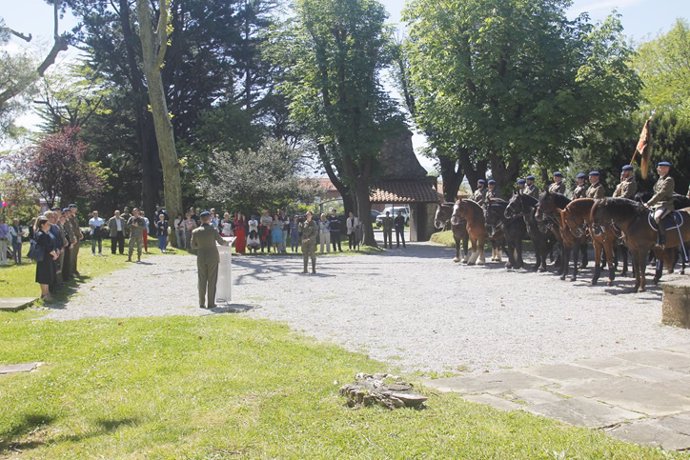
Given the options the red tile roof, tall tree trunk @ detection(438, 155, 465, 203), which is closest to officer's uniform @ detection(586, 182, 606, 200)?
tall tree trunk @ detection(438, 155, 465, 203)


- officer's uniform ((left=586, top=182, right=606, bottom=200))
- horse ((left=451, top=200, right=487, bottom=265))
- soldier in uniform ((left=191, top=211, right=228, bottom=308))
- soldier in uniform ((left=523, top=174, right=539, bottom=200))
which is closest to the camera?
soldier in uniform ((left=191, top=211, right=228, bottom=308))

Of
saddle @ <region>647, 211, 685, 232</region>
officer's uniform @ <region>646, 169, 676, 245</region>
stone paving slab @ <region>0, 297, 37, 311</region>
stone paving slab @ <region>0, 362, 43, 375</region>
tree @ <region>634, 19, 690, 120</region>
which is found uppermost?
tree @ <region>634, 19, 690, 120</region>

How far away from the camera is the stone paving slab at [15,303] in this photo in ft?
44.7

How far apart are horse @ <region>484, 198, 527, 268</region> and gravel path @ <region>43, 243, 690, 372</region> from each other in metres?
0.68

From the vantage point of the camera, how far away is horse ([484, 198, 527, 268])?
2091 cm

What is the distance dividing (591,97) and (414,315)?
1862cm

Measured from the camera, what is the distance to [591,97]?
27625 millimetres

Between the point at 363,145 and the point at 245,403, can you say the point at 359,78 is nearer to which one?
the point at 363,145

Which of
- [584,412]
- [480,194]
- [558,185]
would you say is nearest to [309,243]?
[480,194]

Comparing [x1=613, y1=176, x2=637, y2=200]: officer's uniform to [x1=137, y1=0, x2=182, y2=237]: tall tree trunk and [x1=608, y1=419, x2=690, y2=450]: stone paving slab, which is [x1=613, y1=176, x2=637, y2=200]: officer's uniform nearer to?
[x1=608, y1=419, x2=690, y2=450]: stone paving slab

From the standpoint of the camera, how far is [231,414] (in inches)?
246

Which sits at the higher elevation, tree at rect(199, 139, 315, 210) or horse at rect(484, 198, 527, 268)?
tree at rect(199, 139, 315, 210)

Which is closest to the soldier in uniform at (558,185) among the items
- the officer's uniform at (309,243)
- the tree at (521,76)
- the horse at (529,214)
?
the horse at (529,214)

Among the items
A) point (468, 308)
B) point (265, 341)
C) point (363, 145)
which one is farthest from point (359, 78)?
point (265, 341)
